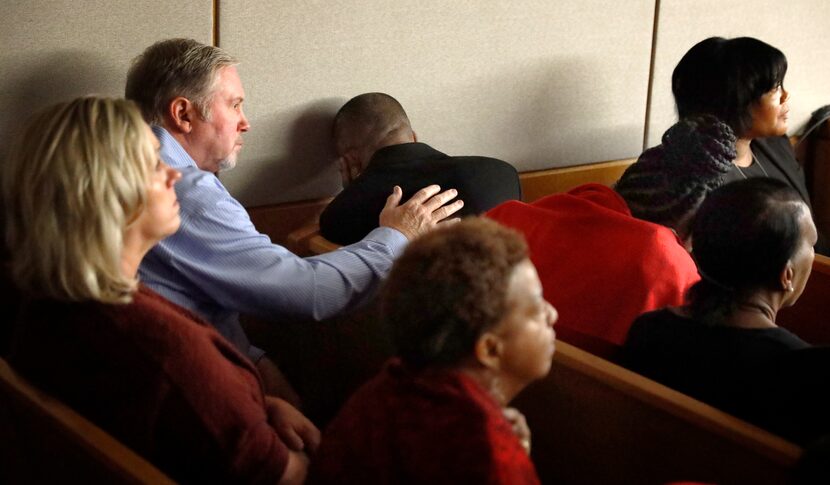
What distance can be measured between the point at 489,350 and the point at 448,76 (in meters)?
1.79

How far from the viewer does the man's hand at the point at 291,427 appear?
6.25 ft

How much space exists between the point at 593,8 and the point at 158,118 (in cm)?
169

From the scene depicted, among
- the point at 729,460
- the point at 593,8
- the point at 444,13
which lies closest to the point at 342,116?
the point at 444,13

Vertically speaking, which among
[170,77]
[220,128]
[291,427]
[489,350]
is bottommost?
[291,427]

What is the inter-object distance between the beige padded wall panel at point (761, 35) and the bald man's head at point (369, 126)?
1263mm

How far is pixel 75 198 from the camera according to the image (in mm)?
1554

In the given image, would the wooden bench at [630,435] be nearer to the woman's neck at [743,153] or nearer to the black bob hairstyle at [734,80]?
the black bob hairstyle at [734,80]

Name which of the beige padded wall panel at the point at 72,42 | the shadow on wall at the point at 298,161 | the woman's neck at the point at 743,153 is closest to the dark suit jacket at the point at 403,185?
the shadow on wall at the point at 298,161

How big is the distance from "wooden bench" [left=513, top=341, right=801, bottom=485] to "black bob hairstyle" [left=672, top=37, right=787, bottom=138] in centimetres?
138

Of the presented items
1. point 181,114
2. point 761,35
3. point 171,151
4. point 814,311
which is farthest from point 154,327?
point 761,35

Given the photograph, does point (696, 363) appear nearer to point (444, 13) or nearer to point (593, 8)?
point (444, 13)

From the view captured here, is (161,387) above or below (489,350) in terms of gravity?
below

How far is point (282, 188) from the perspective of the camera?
2881 millimetres

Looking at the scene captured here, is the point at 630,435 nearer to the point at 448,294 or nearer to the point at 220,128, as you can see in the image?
the point at 448,294
